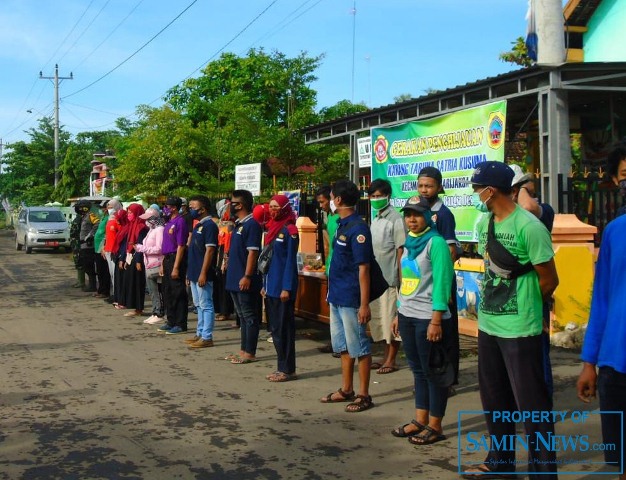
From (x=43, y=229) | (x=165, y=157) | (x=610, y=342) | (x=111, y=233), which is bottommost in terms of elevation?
(x=610, y=342)

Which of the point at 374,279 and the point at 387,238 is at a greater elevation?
the point at 387,238

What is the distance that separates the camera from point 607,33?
18172 millimetres

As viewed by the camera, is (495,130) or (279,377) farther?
(495,130)

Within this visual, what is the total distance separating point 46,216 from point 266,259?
75.9 feet

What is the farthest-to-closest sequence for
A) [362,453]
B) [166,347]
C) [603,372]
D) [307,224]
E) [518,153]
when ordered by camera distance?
[518,153] < [307,224] < [166,347] < [362,453] < [603,372]

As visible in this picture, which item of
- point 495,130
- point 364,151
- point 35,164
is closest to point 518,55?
point 364,151

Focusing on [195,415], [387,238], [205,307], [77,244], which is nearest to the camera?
[195,415]

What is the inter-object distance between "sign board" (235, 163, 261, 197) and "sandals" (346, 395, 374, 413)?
8619 millimetres

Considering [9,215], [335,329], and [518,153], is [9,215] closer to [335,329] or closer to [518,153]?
[518,153]

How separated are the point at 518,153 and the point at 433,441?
34.6ft

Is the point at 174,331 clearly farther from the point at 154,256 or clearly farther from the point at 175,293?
the point at 154,256

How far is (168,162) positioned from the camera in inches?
968

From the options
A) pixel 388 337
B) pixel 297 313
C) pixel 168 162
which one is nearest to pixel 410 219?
pixel 388 337

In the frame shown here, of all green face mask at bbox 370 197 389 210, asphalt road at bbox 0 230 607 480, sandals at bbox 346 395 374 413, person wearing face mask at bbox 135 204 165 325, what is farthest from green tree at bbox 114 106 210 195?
sandals at bbox 346 395 374 413
